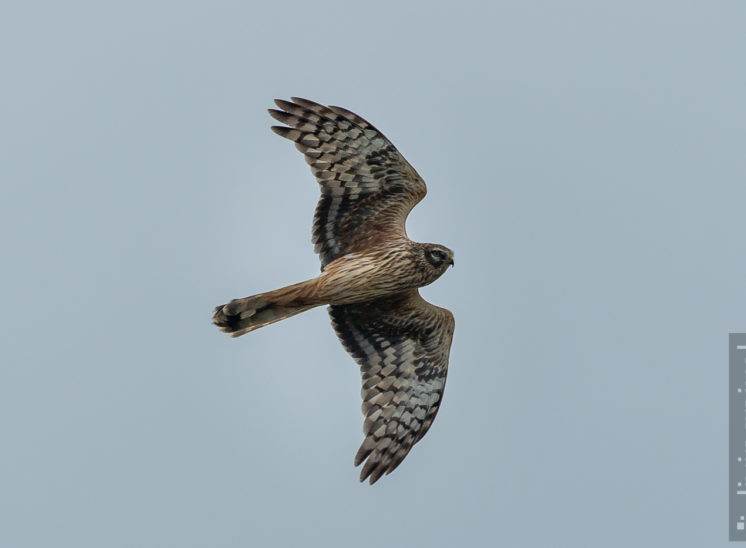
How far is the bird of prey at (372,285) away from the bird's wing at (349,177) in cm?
1

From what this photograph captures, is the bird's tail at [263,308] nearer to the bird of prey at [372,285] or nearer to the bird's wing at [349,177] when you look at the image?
the bird of prey at [372,285]

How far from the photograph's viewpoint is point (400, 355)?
15453 mm

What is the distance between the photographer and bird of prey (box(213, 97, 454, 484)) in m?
14.5

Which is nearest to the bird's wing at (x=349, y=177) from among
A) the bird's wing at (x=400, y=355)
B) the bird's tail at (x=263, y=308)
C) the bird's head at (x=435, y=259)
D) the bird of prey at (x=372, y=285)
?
the bird of prey at (x=372, y=285)

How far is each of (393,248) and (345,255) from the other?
0.61 meters

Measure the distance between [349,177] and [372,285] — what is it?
131cm

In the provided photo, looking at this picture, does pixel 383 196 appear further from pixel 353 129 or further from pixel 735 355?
pixel 735 355

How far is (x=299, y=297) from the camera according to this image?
1435cm

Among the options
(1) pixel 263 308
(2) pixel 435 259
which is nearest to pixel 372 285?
(2) pixel 435 259

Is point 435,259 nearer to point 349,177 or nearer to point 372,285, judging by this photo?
point 372,285

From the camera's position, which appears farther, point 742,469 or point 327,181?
point 742,469

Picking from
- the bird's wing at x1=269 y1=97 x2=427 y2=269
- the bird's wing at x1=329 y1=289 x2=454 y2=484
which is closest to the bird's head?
the bird's wing at x1=269 y1=97 x2=427 y2=269

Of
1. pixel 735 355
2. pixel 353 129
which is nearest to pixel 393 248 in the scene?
pixel 353 129

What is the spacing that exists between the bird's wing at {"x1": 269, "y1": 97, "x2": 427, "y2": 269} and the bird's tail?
64cm
